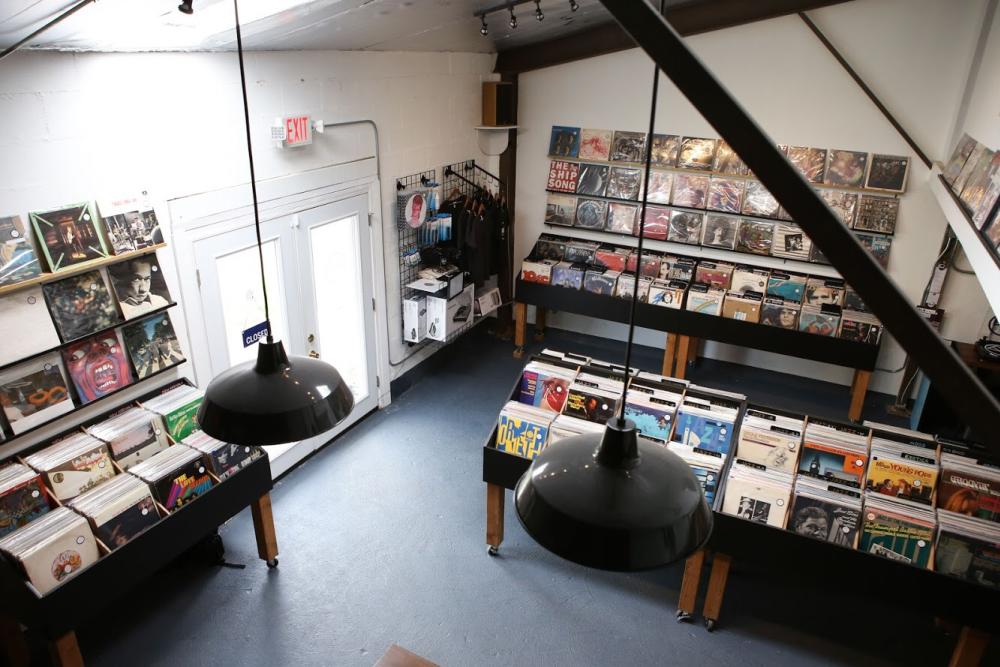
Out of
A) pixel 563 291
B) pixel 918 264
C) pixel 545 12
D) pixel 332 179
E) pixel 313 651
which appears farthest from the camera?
pixel 563 291

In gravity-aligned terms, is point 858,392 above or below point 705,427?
below

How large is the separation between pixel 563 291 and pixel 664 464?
5148 mm

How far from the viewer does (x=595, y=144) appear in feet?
21.4

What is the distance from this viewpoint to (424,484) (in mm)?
4812

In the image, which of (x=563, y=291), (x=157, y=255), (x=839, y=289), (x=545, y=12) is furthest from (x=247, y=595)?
(x=839, y=289)

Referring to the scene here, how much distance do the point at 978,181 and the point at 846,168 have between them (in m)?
1.64

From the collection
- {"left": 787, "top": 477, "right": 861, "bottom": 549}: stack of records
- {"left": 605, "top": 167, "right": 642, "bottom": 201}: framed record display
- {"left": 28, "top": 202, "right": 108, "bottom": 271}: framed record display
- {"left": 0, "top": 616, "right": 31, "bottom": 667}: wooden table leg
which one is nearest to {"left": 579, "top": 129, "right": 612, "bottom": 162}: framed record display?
{"left": 605, "top": 167, "right": 642, "bottom": 201}: framed record display

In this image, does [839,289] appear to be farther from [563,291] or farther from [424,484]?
[424,484]

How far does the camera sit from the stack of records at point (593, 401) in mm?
3816

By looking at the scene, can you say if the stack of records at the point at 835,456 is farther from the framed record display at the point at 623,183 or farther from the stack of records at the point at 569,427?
the framed record display at the point at 623,183

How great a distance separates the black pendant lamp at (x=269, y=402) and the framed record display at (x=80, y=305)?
1845mm

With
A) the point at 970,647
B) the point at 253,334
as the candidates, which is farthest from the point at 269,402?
the point at 970,647

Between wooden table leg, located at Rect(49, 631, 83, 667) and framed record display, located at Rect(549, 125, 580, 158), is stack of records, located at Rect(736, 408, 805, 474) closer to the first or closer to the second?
wooden table leg, located at Rect(49, 631, 83, 667)

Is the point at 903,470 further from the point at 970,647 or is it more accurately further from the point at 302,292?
the point at 302,292
